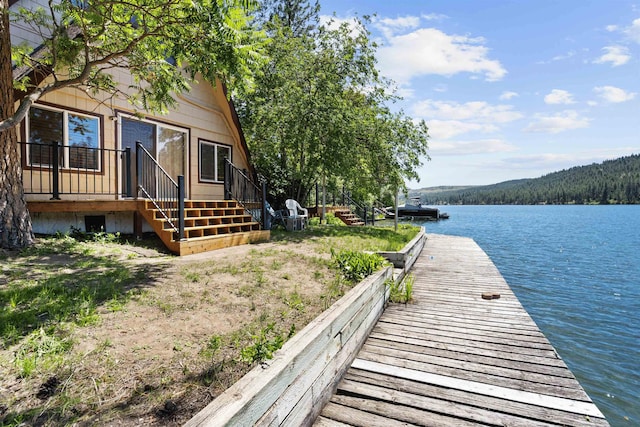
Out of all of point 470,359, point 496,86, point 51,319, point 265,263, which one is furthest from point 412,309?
point 496,86

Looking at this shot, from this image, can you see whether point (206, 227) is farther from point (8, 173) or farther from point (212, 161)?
point (212, 161)

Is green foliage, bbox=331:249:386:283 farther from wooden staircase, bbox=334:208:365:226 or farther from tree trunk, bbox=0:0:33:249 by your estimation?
wooden staircase, bbox=334:208:365:226

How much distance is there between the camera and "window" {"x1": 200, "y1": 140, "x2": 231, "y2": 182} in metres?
10.4

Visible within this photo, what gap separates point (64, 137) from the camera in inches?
280

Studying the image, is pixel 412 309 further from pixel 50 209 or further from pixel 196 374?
pixel 50 209

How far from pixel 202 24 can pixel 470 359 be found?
5311 millimetres

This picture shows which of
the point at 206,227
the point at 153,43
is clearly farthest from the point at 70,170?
the point at 153,43

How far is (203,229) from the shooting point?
7.21m

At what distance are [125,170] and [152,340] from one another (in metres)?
6.91

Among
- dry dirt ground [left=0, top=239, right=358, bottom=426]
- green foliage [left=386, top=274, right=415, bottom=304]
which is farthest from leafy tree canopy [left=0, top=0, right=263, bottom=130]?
green foliage [left=386, top=274, right=415, bottom=304]

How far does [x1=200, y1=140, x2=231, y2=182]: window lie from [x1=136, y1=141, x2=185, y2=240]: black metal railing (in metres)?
1.79

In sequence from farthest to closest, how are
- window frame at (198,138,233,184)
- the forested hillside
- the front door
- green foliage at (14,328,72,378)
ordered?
1. the forested hillside
2. window frame at (198,138,233,184)
3. the front door
4. green foliage at (14,328,72,378)

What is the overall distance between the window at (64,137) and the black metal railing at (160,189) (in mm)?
959

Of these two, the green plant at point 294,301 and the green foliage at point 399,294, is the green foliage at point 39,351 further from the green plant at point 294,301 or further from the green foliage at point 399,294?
the green foliage at point 399,294
